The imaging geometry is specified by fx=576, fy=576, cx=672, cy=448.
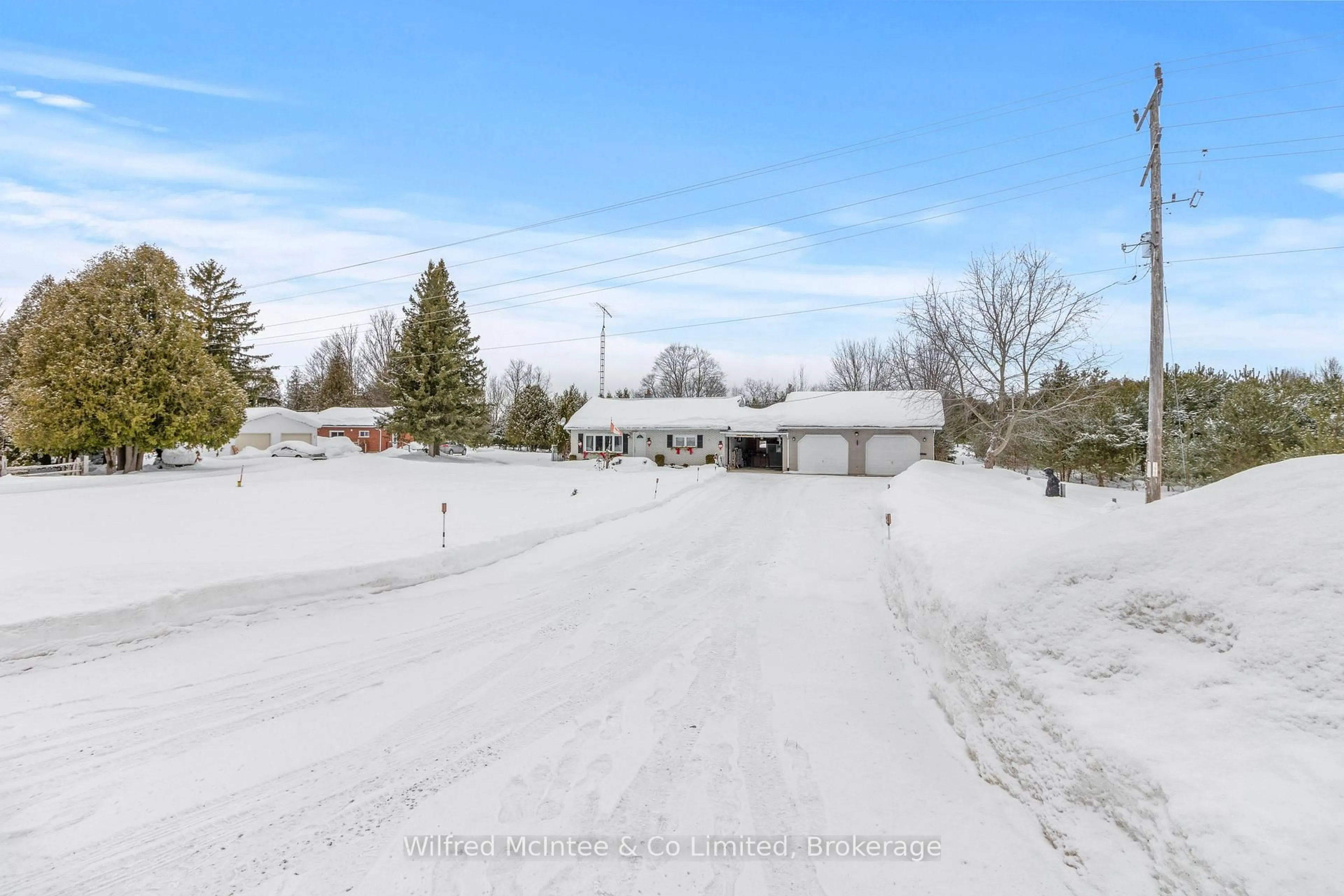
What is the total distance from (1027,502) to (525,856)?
1674 centimetres

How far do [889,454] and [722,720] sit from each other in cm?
2994

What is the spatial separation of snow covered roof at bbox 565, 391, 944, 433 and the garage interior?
1.04 m

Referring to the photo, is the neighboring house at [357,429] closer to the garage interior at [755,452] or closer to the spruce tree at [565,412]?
the spruce tree at [565,412]

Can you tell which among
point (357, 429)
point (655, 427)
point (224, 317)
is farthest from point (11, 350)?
point (655, 427)

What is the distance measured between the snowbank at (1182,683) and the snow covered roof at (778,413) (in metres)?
28.1

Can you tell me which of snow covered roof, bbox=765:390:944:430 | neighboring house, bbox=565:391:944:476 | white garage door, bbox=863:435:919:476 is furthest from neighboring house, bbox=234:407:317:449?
white garage door, bbox=863:435:919:476

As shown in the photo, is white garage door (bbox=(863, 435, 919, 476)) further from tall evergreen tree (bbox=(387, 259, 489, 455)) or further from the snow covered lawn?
tall evergreen tree (bbox=(387, 259, 489, 455))

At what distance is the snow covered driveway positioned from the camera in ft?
10.7

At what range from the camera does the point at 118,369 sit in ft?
75.1

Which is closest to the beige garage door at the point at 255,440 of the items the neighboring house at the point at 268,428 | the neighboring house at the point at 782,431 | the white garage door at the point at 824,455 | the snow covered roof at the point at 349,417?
the neighboring house at the point at 268,428

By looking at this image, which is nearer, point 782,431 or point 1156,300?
point 1156,300

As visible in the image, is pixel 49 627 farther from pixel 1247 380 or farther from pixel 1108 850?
pixel 1247 380

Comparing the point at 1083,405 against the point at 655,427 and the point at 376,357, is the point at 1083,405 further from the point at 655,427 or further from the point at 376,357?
the point at 376,357

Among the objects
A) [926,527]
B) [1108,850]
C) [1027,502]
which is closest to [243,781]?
[1108,850]
